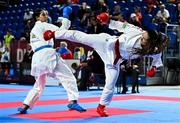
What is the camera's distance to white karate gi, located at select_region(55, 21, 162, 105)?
746 centimetres

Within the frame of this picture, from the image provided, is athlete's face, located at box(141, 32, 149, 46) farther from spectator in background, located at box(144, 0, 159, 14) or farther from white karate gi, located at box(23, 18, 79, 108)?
spectator in background, located at box(144, 0, 159, 14)

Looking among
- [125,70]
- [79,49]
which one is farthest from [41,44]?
[79,49]

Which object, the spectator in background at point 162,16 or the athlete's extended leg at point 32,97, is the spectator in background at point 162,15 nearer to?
the spectator in background at point 162,16

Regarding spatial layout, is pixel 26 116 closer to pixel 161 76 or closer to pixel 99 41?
pixel 99 41

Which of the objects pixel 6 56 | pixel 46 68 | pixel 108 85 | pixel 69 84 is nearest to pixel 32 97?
pixel 46 68

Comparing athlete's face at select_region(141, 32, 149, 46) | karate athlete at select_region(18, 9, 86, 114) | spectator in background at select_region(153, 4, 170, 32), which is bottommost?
karate athlete at select_region(18, 9, 86, 114)

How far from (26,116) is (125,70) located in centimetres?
679

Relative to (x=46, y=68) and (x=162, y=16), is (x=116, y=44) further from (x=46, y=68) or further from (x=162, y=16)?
(x=162, y=16)

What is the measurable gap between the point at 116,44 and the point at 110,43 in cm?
11

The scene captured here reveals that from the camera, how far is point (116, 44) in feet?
25.0

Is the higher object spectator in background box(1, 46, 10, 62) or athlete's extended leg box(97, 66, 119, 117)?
spectator in background box(1, 46, 10, 62)

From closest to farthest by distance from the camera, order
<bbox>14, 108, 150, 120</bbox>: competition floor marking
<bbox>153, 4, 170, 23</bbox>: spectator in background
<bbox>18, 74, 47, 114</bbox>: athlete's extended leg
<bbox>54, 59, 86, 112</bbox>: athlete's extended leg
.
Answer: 1. <bbox>14, 108, 150, 120</bbox>: competition floor marking
2. <bbox>54, 59, 86, 112</bbox>: athlete's extended leg
3. <bbox>18, 74, 47, 114</bbox>: athlete's extended leg
4. <bbox>153, 4, 170, 23</bbox>: spectator in background

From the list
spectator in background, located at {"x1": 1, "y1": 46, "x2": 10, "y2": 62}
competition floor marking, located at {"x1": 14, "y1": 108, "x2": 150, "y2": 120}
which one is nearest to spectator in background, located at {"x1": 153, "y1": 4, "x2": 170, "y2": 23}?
spectator in background, located at {"x1": 1, "y1": 46, "x2": 10, "y2": 62}

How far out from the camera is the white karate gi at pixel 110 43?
7457 mm
